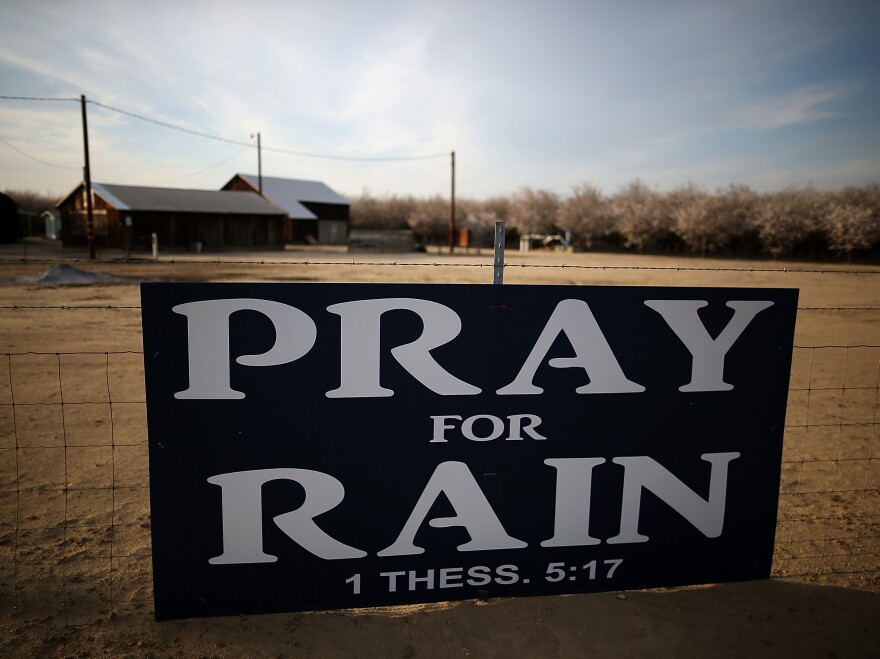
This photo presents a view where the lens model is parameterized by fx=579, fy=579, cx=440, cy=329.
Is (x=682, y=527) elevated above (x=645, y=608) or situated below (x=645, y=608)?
above

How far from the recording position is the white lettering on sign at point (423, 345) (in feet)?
8.32

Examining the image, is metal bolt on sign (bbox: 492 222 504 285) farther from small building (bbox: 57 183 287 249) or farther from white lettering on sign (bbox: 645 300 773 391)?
small building (bbox: 57 183 287 249)

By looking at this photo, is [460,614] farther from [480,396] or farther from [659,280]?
[659,280]

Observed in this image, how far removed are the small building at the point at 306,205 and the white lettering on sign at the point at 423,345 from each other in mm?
49258

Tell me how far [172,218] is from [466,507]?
38830 mm

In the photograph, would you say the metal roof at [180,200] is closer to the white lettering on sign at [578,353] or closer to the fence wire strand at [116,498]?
the fence wire strand at [116,498]

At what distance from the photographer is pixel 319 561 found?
2730mm

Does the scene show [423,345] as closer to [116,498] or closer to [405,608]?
[405,608]

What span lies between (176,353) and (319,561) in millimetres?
1166

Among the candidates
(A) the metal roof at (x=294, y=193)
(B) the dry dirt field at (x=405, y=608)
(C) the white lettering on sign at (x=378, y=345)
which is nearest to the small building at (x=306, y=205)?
(A) the metal roof at (x=294, y=193)

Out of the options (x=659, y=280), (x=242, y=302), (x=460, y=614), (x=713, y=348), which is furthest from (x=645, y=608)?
(x=659, y=280)

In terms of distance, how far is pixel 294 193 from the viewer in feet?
178

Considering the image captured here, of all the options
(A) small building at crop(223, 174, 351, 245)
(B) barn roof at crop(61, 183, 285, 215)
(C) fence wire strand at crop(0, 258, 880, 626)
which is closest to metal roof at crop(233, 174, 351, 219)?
(A) small building at crop(223, 174, 351, 245)

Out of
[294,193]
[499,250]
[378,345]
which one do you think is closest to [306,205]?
[294,193]
